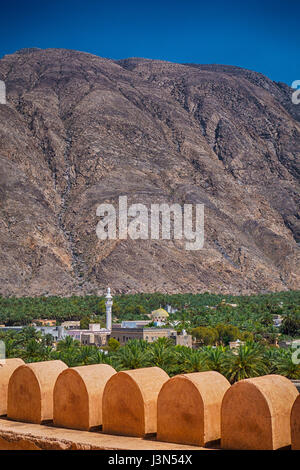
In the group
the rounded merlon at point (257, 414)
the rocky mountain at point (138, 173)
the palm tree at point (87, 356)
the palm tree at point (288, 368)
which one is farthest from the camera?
the rocky mountain at point (138, 173)

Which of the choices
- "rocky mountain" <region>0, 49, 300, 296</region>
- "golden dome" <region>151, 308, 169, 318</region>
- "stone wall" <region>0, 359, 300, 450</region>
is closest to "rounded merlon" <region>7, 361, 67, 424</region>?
"stone wall" <region>0, 359, 300, 450</region>

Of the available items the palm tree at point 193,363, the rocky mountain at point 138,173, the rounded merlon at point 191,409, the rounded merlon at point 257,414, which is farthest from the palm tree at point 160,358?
the rocky mountain at point 138,173

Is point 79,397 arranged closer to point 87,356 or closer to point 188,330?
point 87,356

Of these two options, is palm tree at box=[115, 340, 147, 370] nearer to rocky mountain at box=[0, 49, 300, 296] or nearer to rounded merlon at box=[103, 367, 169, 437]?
rounded merlon at box=[103, 367, 169, 437]

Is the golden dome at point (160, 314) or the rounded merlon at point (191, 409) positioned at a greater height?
the golden dome at point (160, 314)

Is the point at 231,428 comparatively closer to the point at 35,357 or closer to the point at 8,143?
the point at 35,357

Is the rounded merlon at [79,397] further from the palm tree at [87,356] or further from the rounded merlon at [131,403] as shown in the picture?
the palm tree at [87,356]

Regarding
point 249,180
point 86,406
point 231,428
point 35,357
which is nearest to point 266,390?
point 231,428

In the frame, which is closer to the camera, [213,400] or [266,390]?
[266,390]
